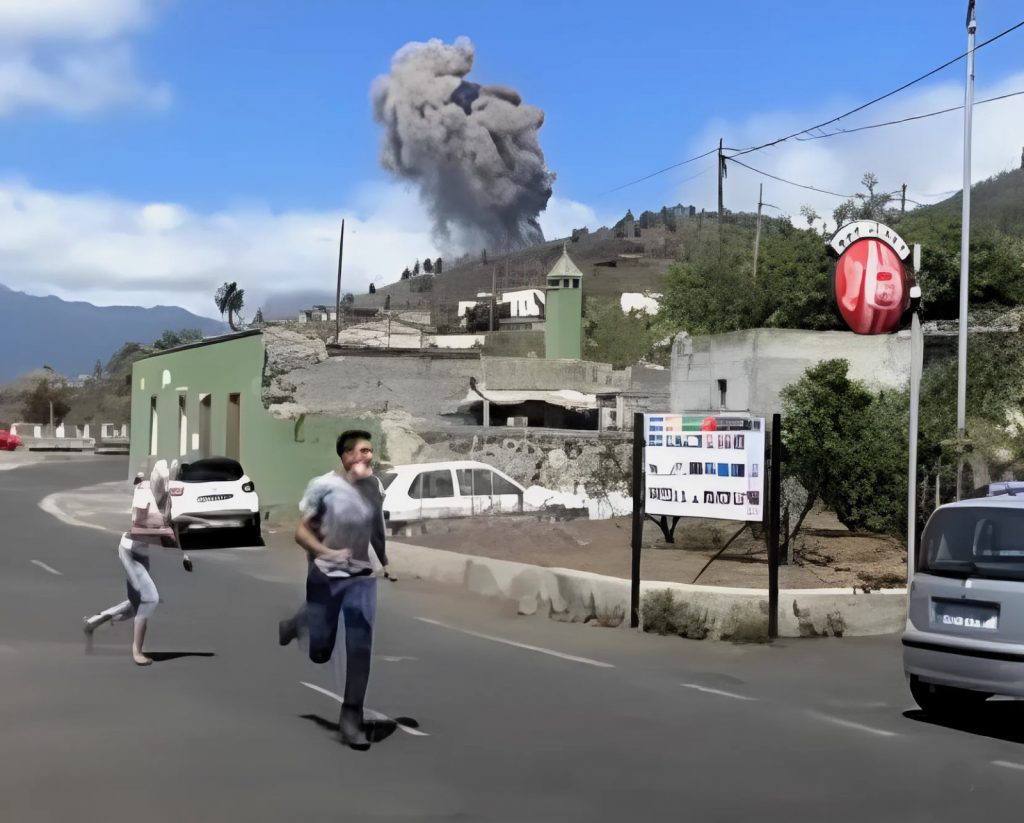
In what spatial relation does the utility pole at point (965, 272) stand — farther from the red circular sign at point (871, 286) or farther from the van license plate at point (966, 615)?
the van license plate at point (966, 615)

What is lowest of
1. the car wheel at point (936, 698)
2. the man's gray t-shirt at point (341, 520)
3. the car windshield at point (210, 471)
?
the car wheel at point (936, 698)

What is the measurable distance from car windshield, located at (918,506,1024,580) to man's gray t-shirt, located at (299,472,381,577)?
170 inches

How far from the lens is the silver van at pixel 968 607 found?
8.96 metres

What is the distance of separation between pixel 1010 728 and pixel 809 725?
152cm

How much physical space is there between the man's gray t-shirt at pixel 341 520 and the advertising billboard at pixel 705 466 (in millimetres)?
6955

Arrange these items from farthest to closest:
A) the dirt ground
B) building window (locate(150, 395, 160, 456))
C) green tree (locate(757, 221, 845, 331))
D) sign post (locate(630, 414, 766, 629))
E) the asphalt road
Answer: green tree (locate(757, 221, 845, 331)), building window (locate(150, 395, 160, 456)), the dirt ground, sign post (locate(630, 414, 766, 629)), the asphalt road

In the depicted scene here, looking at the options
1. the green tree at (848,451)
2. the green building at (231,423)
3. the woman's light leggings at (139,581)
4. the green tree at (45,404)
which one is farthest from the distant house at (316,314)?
the woman's light leggings at (139,581)

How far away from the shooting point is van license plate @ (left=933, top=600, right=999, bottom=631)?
909cm

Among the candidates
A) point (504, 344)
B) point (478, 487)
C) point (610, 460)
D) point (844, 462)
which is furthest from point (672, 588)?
point (504, 344)

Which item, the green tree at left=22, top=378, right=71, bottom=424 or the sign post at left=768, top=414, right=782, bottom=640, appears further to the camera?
the green tree at left=22, top=378, right=71, bottom=424

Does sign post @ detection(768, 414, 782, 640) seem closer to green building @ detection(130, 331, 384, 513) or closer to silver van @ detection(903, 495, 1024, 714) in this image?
silver van @ detection(903, 495, 1024, 714)

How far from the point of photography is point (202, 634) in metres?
13.4

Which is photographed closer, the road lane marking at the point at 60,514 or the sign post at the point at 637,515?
the sign post at the point at 637,515

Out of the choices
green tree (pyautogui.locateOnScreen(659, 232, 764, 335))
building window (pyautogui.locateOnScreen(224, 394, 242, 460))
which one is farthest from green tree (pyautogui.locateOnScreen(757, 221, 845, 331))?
building window (pyautogui.locateOnScreen(224, 394, 242, 460))
